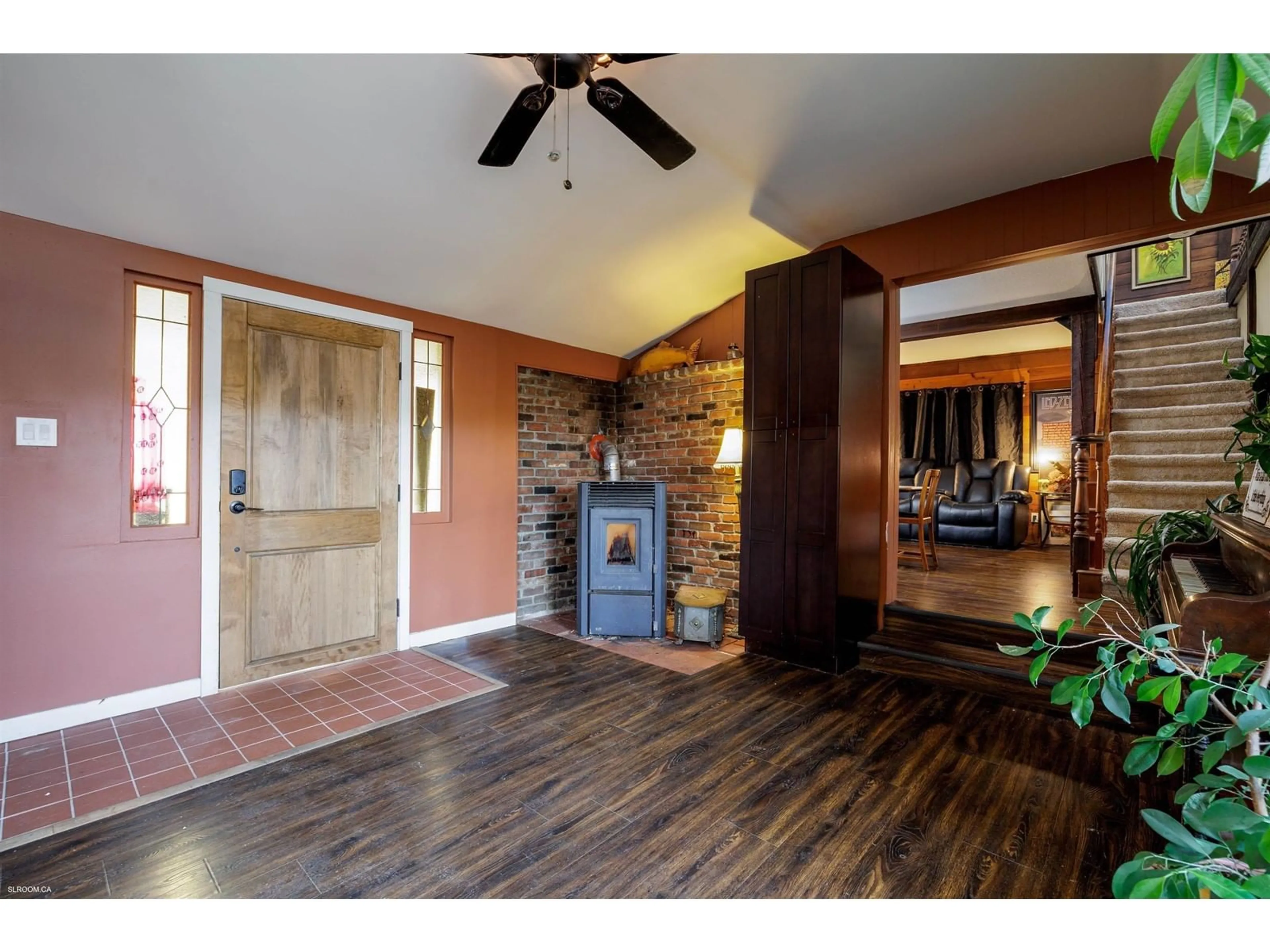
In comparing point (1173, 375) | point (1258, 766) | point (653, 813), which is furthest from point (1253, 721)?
point (1173, 375)

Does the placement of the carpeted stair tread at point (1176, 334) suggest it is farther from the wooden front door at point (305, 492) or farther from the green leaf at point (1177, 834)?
the wooden front door at point (305, 492)

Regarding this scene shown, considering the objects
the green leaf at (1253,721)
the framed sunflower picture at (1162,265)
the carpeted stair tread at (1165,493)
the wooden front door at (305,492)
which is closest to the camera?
the green leaf at (1253,721)

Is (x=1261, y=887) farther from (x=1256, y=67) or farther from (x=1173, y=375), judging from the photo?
(x=1173, y=375)

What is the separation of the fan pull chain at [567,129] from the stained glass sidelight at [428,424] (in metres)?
1.61

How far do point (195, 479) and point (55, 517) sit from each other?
53cm

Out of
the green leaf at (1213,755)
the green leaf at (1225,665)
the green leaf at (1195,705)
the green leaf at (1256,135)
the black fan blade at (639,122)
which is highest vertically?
the black fan blade at (639,122)

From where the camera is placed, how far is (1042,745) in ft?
7.66

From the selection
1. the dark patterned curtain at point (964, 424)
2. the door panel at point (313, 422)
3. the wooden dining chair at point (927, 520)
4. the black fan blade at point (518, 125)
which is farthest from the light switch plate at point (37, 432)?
the dark patterned curtain at point (964, 424)

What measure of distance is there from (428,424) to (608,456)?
1.34 m

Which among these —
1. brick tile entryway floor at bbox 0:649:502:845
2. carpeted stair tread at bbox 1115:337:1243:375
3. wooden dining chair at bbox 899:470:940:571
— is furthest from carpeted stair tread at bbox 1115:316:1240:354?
brick tile entryway floor at bbox 0:649:502:845

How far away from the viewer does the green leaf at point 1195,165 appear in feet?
1.99

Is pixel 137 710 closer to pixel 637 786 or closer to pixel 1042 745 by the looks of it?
pixel 637 786

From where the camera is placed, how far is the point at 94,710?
2.59m
